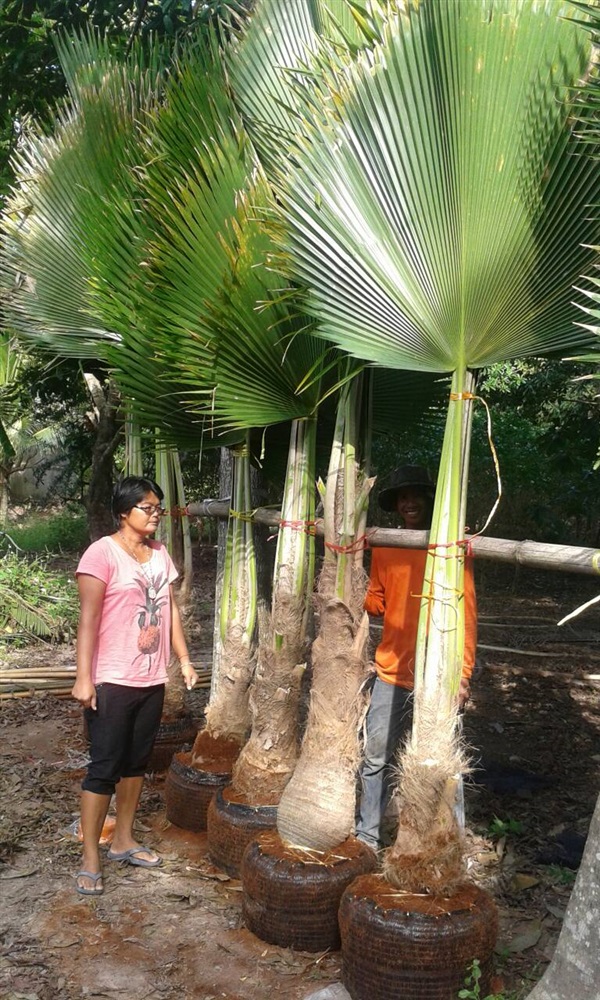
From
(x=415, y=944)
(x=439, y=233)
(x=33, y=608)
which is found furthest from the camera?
(x=33, y=608)

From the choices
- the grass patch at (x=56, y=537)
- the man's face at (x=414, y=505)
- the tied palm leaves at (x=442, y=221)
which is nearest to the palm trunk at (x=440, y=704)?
the tied palm leaves at (x=442, y=221)

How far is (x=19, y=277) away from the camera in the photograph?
541 cm

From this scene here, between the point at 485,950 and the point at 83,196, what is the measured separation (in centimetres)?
387

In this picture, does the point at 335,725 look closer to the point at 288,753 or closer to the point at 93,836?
the point at 288,753

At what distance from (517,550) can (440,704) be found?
0.56 metres

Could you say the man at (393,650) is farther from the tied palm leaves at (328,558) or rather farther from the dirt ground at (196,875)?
the dirt ground at (196,875)

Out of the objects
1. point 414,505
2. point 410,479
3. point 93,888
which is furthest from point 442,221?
point 93,888

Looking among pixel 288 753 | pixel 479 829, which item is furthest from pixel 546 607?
pixel 288 753

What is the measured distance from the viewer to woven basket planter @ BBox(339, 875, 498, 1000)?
2.71m

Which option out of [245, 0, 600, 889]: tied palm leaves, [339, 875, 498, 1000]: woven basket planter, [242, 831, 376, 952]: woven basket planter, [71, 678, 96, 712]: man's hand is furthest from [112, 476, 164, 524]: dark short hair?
[339, 875, 498, 1000]: woven basket planter

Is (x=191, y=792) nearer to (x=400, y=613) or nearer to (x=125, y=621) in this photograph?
(x=125, y=621)

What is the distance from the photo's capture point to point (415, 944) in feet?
8.87

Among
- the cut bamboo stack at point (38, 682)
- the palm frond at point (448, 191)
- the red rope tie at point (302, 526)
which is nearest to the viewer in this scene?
the palm frond at point (448, 191)

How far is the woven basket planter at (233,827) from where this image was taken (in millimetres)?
3750
